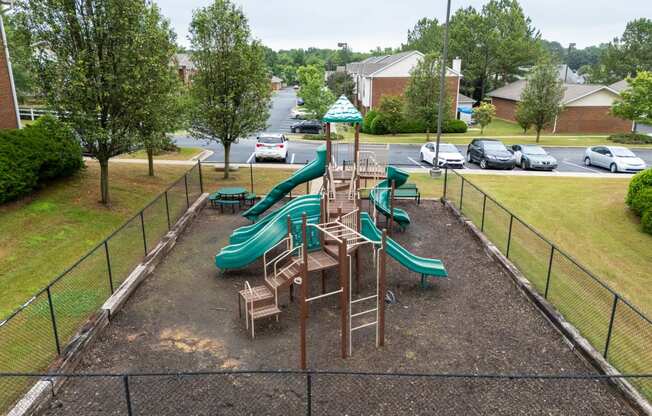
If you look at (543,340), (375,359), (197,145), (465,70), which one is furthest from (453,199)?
(465,70)

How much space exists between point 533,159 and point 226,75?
57.9 ft

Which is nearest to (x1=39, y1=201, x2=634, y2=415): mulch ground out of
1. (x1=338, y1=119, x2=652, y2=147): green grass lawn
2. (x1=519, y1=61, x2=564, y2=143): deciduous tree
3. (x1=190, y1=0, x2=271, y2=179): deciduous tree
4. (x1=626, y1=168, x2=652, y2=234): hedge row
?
(x1=626, y1=168, x2=652, y2=234): hedge row

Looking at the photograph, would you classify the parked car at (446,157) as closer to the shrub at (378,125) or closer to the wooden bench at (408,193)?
the wooden bench at (408,193)

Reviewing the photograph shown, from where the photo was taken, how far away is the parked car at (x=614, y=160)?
86.0ft

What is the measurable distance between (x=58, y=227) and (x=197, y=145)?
69.5 feet

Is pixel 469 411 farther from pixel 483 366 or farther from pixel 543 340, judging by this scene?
pixel 543 340

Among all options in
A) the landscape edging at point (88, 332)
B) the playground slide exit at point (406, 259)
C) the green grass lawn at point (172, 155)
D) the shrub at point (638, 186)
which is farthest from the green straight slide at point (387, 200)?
the green grass lawn at point (172, 155)

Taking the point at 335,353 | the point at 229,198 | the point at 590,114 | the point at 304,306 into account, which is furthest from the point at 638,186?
the point at 590,114

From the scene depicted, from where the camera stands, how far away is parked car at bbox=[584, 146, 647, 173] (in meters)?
26.2

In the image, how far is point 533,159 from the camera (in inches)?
1061

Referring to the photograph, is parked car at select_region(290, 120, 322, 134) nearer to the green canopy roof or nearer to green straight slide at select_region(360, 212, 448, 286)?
the green canopy roof

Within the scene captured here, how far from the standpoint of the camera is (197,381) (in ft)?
24.9

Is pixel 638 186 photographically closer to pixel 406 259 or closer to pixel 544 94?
pixel 406 259

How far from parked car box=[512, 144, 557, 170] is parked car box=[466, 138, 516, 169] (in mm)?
830
